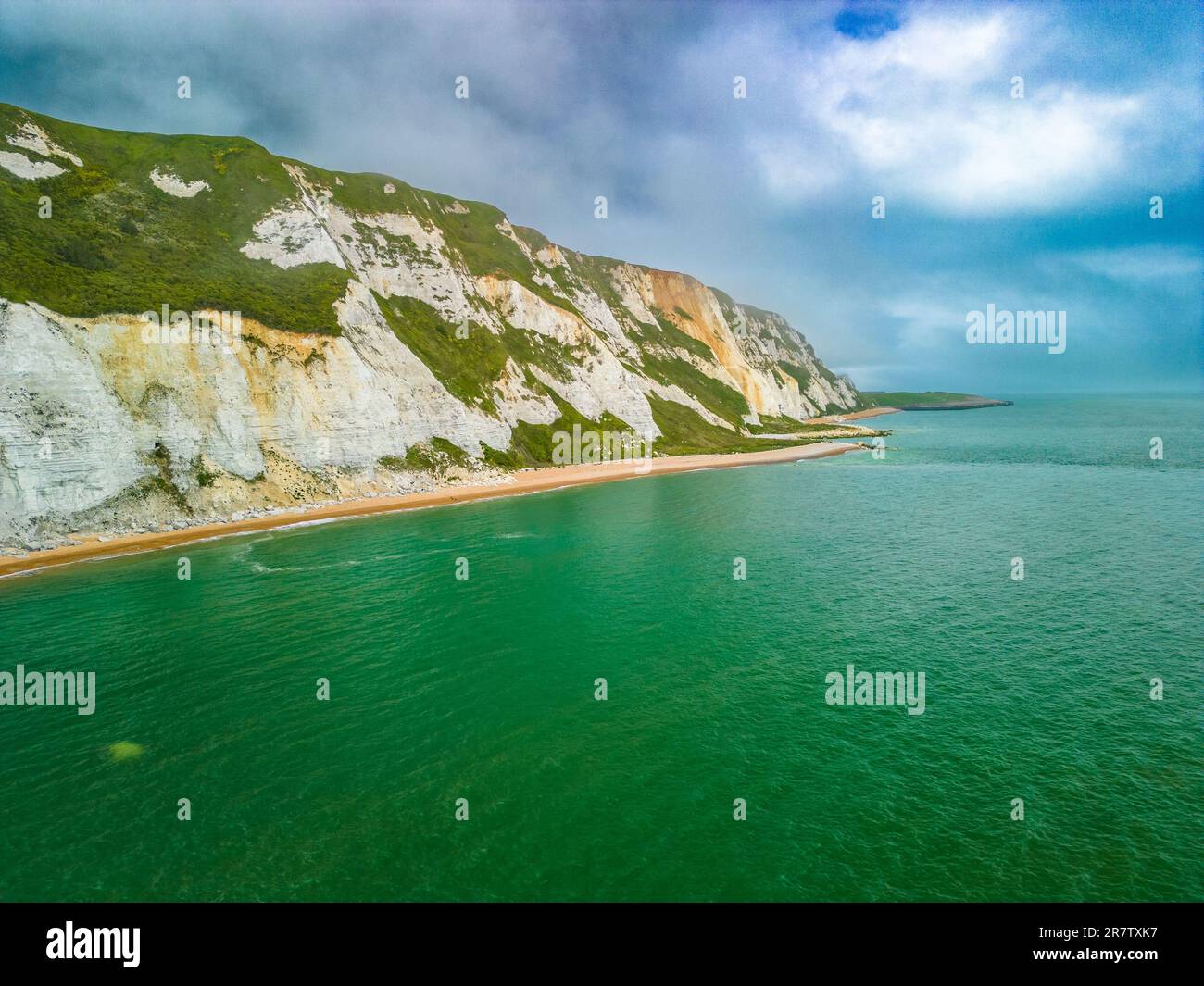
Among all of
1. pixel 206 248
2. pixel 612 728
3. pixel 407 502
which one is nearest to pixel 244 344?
pixel 206 248

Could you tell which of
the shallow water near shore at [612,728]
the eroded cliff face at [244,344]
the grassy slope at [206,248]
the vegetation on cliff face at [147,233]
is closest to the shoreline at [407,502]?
the eroded cliff face at [244,344]

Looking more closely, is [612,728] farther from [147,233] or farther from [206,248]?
[147,233]

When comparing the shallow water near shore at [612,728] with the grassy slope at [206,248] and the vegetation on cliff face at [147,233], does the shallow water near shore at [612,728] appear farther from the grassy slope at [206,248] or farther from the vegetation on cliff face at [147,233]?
the grassy slope at [206,248]

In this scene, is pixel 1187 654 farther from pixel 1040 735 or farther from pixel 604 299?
pixel 604 299

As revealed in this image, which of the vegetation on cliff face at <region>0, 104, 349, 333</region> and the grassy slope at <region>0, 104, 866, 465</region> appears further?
the grassy slope at <region>0, 104, 866, 465</region>

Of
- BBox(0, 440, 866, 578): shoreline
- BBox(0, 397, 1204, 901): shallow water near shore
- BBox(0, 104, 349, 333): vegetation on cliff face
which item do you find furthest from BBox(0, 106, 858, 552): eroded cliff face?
BBox(0, 397, 1204, 901): shallow water near shore

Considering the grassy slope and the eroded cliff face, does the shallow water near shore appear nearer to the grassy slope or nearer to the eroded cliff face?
the eroded cliff face
